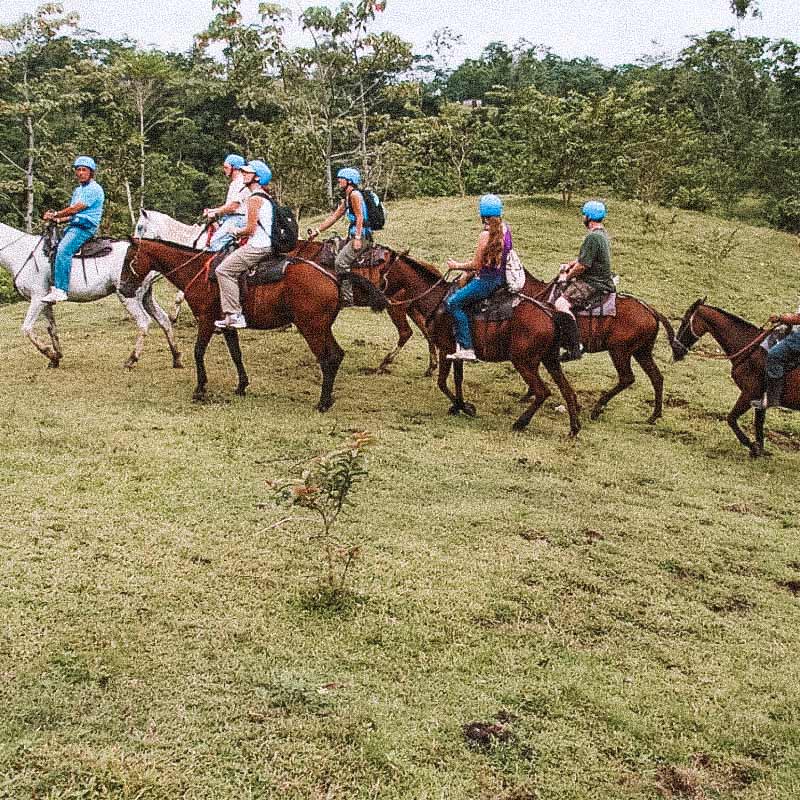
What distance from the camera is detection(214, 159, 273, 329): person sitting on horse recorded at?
28.0ft

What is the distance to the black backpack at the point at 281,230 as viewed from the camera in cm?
876

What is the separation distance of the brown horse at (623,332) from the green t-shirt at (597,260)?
34cm

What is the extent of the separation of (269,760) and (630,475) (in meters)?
4.88

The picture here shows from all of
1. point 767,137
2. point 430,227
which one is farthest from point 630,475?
point 767,137

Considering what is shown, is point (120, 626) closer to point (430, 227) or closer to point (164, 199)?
point (430, 227)

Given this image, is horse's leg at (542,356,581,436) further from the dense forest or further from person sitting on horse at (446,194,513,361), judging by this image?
the dense forest

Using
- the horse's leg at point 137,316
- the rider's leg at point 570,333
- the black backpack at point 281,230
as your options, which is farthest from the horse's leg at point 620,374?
the horse's leg at point 137,316

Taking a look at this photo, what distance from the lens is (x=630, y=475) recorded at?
25.0 ft

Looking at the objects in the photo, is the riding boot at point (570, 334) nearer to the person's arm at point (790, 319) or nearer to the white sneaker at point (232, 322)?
the person's arm at point (790, 319)

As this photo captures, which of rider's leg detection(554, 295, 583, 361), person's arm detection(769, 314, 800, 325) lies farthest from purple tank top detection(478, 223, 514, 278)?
person's arm detection(769, 314, 800, 325)

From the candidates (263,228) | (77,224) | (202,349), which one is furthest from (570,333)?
(77,224)

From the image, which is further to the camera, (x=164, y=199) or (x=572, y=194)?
(x=164, y=199)

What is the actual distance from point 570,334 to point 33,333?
20.2ft

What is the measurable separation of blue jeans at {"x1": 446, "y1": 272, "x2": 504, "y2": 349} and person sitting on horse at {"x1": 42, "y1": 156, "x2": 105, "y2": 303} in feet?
13.9
